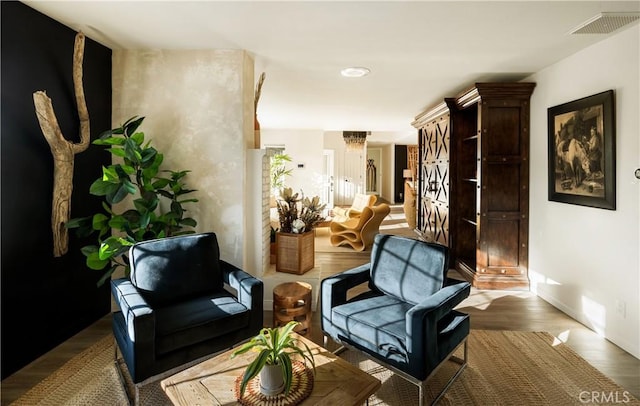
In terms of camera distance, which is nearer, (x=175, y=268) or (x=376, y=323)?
(x=376, y=323)

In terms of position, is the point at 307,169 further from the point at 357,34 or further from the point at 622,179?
the point at 622,179

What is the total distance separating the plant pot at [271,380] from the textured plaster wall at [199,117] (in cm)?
182

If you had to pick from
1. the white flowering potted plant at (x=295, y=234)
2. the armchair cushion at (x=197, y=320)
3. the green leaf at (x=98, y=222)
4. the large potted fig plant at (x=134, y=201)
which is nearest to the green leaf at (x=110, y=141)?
the large potted fig plant at (x=134, y=201)

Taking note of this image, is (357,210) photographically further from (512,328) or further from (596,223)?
(596,223)

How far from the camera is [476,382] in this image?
2252mm

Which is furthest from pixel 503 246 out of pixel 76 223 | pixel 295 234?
pixel 76 223

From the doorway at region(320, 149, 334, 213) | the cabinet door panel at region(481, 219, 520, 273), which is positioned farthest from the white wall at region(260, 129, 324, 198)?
the cabinet door panel at region(481, 219, 520, 273)

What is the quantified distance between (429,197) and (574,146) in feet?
8.79

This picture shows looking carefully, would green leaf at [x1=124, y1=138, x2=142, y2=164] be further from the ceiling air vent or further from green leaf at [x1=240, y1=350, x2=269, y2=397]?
the ceiling air vent

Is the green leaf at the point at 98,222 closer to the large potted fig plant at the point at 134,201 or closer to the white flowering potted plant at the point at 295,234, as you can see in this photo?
the large potted fig plant at the point at 134,201

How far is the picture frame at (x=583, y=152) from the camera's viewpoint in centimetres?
277

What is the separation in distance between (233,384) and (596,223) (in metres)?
3.16

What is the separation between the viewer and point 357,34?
2.73 metres

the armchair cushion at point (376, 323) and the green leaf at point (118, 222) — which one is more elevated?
the green leaf at point (118, 222)
